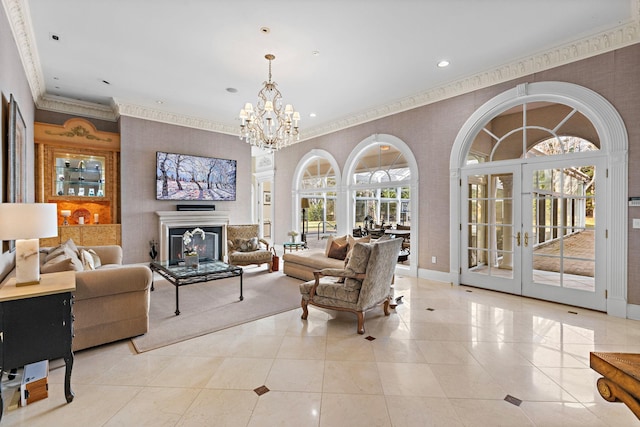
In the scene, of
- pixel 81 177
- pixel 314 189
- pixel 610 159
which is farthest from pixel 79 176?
pixel 610 159

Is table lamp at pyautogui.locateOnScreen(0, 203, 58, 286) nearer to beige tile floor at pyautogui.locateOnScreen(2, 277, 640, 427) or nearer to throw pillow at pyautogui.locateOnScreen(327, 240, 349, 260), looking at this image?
beige tile floor at pyautogui.locateOnScreen(2, 277, 640, 427)

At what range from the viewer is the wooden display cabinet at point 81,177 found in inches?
210

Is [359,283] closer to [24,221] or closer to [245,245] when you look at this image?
[24,221]

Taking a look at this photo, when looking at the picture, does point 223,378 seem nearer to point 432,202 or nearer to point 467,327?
point 467,327

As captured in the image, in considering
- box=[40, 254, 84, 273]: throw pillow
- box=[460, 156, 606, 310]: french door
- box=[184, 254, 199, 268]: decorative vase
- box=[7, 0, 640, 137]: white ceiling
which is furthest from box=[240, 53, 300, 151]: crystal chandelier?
box=[460, 156, 606, 310]: french door

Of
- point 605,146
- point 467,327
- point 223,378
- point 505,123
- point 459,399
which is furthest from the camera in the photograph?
point 505,123

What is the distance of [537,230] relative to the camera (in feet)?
14.0

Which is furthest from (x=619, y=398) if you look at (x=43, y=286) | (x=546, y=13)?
(x=546, y=13)

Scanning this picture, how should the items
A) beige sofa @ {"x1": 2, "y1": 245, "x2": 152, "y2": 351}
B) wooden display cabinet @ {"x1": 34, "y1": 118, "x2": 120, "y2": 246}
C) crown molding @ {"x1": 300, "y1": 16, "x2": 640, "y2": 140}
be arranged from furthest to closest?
wooden display cabinet @ {"x1": 34, "y1": 118, "x2": 120, "y2": 246} → crown molding @ {"x1": 300, "y1": 16, "x2": 640, "y2": 140} → beige sofa @ {"x1": 2, "y1": 245, "x2": 152, "y2": 351}

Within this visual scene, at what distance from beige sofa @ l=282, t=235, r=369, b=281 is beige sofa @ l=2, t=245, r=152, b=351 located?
2.61 meters

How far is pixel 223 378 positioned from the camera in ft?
7.54

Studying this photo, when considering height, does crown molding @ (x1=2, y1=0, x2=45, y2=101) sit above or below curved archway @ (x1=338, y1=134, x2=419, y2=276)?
above

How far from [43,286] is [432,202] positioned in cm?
526

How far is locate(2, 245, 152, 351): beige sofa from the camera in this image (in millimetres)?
2633
